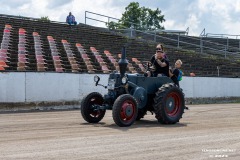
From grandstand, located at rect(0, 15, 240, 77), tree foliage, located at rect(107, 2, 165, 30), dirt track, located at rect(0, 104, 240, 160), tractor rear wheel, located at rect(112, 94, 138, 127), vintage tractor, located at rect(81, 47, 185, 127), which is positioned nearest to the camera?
dirt track, located at rect(0, 104, 240, 160)

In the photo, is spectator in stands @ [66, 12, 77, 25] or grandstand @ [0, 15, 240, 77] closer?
grandstand @ [0, 15, 240, 77]

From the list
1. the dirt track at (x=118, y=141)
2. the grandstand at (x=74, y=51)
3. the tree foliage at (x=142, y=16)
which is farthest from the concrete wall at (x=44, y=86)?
the tree foliage at (x=142, y=16)

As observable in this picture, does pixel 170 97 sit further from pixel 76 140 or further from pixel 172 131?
pixel 76 140

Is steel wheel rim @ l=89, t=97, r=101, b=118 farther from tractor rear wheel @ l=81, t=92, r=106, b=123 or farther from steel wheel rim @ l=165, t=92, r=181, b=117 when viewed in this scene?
steel wheel rim @ l=165, t=92, r=181, b=117

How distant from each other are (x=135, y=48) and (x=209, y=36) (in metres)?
17.2

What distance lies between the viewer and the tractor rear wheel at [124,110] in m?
8.66

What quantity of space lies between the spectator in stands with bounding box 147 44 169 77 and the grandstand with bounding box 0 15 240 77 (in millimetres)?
7794

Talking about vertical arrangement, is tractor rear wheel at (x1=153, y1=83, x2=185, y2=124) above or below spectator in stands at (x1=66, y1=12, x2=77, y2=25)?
below

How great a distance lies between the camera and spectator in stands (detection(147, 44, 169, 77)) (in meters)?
10.1

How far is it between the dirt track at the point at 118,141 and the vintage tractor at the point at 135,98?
29cm

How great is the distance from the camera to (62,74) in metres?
16.7

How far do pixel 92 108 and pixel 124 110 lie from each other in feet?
3.99

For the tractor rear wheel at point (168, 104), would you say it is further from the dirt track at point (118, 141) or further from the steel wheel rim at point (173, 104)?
the dirt track at point (118, 141)

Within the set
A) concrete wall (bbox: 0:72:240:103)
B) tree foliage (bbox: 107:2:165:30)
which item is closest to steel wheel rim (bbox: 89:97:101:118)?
concrete wall (bbox: 0:72:240:103)
